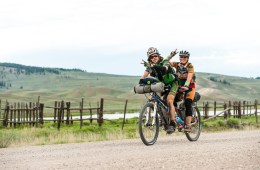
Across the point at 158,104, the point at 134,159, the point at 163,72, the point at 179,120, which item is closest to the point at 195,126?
the point at 179,120

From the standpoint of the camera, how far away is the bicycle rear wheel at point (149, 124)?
10648 mm

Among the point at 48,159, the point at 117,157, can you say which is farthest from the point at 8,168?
the point at 117,157

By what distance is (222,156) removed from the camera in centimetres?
833

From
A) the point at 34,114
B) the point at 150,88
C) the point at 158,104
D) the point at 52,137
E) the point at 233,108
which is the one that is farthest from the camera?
the point at 233,108

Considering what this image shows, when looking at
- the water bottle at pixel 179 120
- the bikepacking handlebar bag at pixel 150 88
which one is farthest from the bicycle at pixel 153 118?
the water bottle at pixel 179 120

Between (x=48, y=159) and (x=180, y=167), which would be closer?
(x=180, y=167)

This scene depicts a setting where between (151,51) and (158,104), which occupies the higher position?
(151,51)

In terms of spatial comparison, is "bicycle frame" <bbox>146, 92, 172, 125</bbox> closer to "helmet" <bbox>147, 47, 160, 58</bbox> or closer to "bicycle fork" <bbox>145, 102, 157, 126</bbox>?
"bicycle fork" <bbox>145, 102, 157, 126</bbox>

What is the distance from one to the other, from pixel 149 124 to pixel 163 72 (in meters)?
1.08

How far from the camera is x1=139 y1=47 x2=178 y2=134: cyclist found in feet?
35.4

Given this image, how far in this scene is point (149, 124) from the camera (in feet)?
35.7

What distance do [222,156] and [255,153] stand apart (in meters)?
0.71

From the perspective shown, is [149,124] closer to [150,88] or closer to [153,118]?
[153,118]

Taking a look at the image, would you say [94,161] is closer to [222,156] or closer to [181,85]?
[222,156]
